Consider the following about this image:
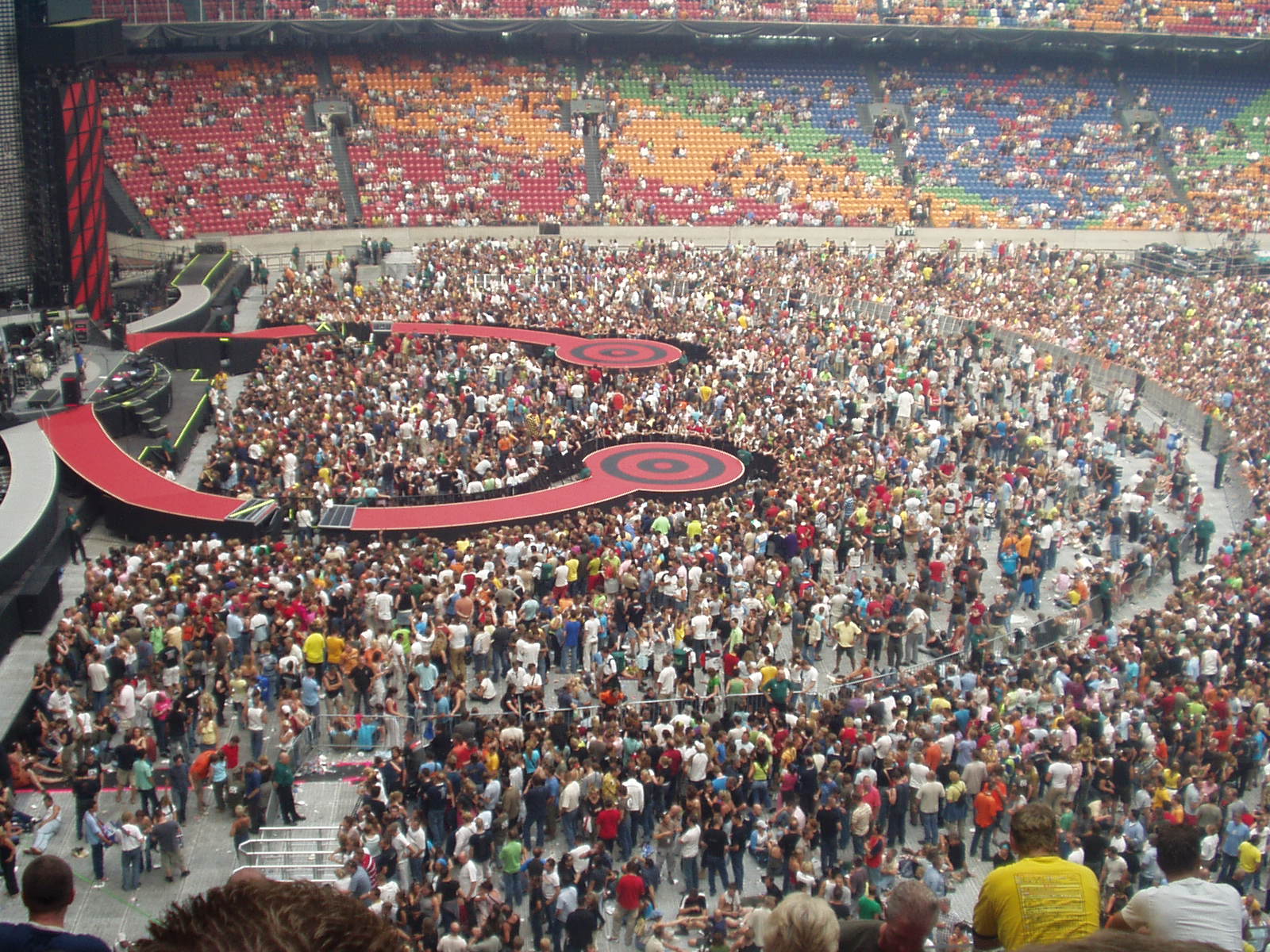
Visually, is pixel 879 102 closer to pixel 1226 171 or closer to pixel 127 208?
pixel 1226 171

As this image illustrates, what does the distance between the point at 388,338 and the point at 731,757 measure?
21.5 metres

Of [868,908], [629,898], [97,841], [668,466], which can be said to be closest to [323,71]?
[668,466]

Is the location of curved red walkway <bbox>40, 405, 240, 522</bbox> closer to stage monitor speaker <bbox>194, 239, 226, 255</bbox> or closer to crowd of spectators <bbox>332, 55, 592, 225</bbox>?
stage monitor speaker <bbox>194, 239, 226, 255</bbox>

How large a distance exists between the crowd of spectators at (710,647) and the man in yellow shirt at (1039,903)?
0.78 metres

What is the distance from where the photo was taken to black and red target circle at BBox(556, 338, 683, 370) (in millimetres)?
33938

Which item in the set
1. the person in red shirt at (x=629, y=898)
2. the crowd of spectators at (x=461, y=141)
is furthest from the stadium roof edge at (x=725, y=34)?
the person in red shirt at (x=629, y=898)

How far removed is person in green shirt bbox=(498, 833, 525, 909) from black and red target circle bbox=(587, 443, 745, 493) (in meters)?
13.2

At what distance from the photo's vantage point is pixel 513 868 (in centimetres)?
1326

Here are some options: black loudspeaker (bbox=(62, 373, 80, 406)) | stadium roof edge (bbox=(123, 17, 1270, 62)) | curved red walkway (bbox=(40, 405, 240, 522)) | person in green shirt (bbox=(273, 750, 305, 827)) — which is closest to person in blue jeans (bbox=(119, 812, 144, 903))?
person in green shirt (bbox=(273, 750, 305, 827))

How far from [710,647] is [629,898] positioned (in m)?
6.56

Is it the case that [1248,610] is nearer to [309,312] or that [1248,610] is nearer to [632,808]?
[632,808]

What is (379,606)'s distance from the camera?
60.6ft

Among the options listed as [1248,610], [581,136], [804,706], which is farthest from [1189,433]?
[581,136]

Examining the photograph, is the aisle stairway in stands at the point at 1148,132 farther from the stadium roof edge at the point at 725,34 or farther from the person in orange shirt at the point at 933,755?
the person in orange shirt at the point at 933,755
